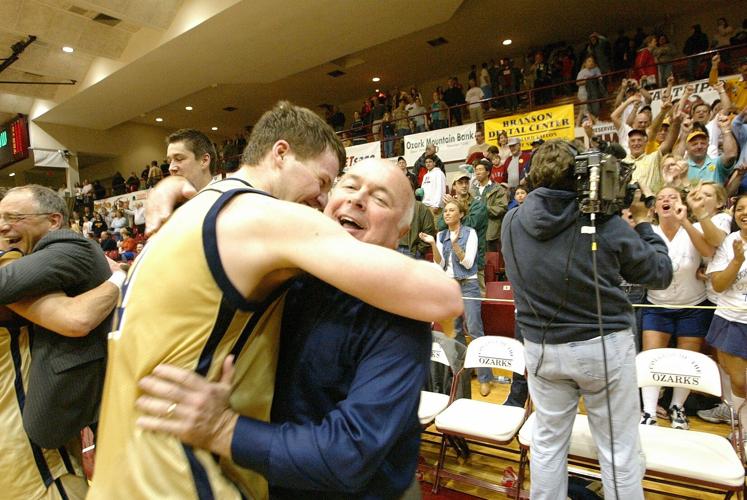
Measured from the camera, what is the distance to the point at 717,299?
3188mm

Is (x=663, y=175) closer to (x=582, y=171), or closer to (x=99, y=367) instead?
(x=582, y=171)

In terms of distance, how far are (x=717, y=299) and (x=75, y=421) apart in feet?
12.6

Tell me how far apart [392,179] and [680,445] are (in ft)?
7.39

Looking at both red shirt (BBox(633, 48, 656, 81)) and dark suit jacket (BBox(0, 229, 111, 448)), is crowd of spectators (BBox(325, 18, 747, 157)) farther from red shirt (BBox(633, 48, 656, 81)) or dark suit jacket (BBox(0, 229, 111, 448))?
dark suit jacket (BBox(0, 229, 111, 448))

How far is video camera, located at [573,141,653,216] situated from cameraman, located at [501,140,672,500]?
2.7 inches

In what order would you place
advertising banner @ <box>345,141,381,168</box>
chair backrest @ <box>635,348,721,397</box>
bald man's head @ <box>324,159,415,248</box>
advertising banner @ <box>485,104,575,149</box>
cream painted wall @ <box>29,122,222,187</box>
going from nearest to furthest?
bald man's head @ <box>324,159,415,248</box> < chair backrest @ <box>635,348,721,397</box> < advertising banner @ <box>485,104,575,149</box> < advertising banner @ <box>345,141,381,168</box> < cream painted wall @ <box>29,122,222,187</box>

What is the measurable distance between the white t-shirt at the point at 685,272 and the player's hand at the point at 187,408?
3477 mm

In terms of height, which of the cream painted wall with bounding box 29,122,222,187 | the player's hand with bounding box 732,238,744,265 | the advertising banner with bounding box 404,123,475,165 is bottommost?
the player's hand with bounding box 732,238,744,265

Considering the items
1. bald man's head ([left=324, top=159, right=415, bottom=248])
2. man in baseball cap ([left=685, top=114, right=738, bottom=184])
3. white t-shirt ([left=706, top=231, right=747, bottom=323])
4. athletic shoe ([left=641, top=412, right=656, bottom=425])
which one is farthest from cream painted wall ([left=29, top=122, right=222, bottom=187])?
white t-shirt ([left=706, top=231, right=747, bottom=323])

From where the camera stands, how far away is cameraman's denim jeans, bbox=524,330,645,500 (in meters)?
1.94

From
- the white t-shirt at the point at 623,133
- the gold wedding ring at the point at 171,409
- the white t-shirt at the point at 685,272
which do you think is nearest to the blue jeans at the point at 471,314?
the white t-shirt at the point at 685,272

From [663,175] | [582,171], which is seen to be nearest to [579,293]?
[582,171]

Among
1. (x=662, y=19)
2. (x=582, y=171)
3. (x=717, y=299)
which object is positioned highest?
(x=662, y=19)

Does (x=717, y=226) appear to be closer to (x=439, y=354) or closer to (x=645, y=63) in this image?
(x=439, y=354)
